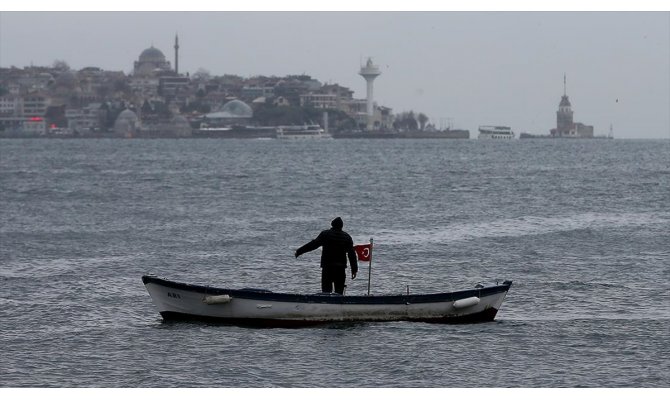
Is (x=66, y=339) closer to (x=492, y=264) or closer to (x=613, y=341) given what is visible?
(x=613, y=341)

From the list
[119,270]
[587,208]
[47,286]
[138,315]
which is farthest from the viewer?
[587,208]

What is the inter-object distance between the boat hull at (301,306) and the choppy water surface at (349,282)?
241 mm

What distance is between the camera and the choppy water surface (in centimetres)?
2031

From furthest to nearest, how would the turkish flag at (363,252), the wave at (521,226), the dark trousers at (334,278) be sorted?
the wave at (521,226), the turkish flag at (363,252), the dark trousers at (334,278)

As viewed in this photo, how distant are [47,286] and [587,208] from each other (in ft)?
107

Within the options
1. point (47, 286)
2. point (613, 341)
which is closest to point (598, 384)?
point (613, 341)

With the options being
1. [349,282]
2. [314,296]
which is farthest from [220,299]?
[349,282]

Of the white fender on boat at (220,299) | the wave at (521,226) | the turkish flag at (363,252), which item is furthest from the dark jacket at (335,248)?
the wave at (521,226)

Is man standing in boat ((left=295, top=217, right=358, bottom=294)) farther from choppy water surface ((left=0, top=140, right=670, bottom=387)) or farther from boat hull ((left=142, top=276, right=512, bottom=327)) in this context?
choppy water surface ((left=0, top=140, right=670, bottom=387))

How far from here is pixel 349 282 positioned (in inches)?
1204

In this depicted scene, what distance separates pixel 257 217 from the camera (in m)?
52.4

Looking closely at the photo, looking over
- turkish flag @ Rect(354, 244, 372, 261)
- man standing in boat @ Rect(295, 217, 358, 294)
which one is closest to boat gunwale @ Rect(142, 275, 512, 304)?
man standing in boat @ Rect(295, 217, 358, 294)

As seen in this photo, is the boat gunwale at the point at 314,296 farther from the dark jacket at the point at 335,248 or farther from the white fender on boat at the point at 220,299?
the dark jacket at the point at 335,248

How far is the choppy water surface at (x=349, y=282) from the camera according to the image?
2031 centimetres
